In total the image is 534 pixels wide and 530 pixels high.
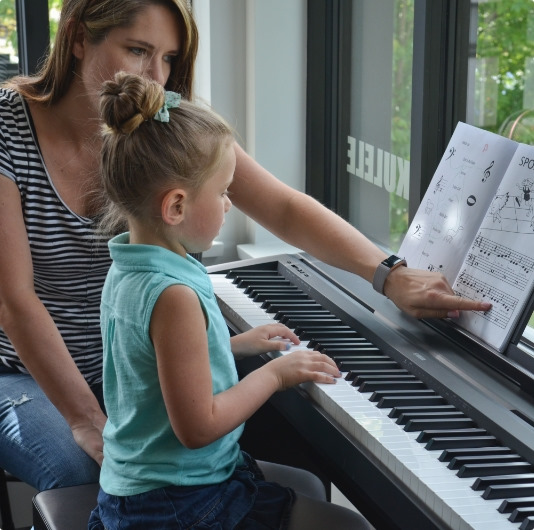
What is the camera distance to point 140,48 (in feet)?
5.78

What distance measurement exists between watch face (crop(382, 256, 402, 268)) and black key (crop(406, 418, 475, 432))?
467 mm

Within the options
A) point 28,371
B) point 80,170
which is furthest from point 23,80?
point 28,371

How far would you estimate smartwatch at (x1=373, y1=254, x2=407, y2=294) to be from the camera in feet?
5.91

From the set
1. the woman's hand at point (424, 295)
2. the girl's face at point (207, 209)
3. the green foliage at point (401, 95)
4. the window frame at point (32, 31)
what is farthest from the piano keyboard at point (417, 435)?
the window frame at point (32, 31)

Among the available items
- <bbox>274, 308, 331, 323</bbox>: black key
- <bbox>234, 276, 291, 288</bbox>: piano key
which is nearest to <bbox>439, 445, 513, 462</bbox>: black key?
<bbox>274, 308, 331, 323</bbox>: black key

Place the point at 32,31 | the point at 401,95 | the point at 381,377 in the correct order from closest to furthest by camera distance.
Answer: the point at 381,377 < the point at 401,95 < the point at 32,31

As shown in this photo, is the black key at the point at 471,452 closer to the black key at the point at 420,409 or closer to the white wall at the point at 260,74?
the black key at the point at 420,409

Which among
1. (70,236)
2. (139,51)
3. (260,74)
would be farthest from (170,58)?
(260,74)

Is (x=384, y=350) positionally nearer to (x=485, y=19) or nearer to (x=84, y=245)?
(x=84, y=245)

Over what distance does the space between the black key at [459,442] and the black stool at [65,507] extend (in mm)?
543

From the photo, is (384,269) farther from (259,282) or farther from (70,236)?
(70,236)

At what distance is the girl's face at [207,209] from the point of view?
137cm

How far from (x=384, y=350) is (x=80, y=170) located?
677 mm

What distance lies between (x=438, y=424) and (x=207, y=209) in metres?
0.45
